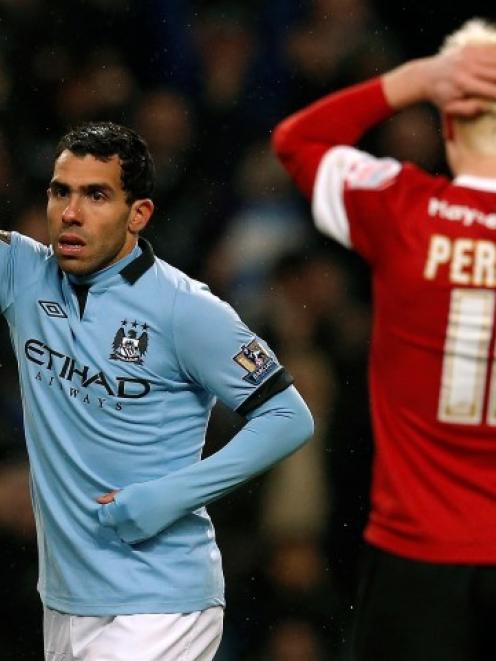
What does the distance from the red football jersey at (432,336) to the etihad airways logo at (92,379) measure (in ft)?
3.30

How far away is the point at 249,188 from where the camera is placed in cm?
463

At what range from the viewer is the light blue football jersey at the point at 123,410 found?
9.98 feet

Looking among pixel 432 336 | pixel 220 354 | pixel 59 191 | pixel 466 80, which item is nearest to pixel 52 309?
pixel 59 191

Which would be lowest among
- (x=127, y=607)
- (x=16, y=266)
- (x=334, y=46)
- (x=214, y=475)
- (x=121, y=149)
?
(x=127, y=607)

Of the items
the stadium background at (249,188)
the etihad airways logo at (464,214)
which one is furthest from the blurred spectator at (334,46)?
the etihad airways logo at (464,214)

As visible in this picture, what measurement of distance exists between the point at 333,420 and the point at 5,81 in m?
A: 1.51

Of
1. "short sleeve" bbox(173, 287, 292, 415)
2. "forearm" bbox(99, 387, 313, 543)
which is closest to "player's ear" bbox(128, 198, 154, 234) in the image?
"short sleeve" bbox(173, 287, 292, 415)

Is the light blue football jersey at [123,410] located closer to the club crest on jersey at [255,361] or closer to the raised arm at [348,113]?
the club crest on jersey at [255,361]

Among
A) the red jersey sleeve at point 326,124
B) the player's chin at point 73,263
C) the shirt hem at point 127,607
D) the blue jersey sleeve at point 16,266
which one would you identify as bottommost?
the shirt hem at point 127,607

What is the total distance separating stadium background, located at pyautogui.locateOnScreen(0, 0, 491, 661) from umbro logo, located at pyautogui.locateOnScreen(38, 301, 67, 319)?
56.5 inches

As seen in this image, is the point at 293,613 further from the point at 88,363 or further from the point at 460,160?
the point at 460,160

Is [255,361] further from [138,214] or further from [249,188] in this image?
[249,188]

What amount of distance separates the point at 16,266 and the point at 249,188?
151 centimetres

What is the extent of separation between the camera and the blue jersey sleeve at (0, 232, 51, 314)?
3.22 m
